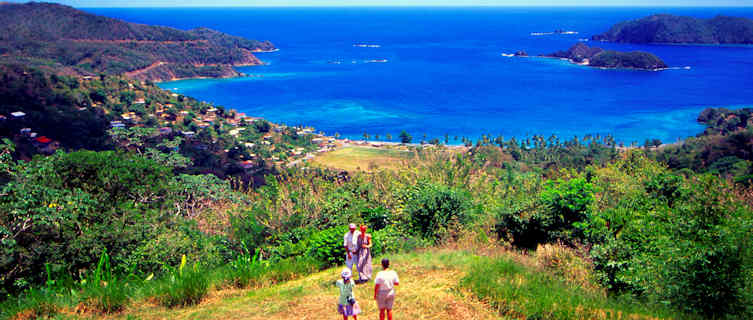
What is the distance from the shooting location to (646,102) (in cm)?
11488

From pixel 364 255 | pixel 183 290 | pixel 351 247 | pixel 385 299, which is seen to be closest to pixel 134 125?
pixel 183 290

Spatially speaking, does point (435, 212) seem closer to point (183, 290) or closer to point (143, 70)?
point (183, 290)

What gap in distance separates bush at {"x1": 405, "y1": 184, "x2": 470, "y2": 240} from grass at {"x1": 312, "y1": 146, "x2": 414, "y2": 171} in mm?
48398

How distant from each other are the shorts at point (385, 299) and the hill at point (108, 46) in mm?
124597

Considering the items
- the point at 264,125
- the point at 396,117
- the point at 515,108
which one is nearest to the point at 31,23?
the point at 264,125

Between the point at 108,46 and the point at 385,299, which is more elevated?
the point at 108,46

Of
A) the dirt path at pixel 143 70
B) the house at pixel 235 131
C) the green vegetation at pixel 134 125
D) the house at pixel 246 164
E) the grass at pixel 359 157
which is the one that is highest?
the dirt path at pixel 143 70

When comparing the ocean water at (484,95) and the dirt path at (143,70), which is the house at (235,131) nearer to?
the ocean water at (484,95)

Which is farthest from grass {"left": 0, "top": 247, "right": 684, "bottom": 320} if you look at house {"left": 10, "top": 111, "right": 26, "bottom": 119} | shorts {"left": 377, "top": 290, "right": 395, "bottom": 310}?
house {"left": 10, "top": 111, "right": 26, "bottom": 119}

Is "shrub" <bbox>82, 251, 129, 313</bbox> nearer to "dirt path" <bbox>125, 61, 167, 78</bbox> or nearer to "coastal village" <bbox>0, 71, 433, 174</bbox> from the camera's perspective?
"coastal village" <bbox>0, 71, 433, 174</bbox>

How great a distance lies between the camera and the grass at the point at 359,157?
220ft

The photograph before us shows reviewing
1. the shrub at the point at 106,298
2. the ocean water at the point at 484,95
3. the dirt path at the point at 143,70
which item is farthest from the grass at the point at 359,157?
the dirt path at the point at 143,70

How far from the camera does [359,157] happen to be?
72.6m

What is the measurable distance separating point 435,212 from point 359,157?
56.9 m
